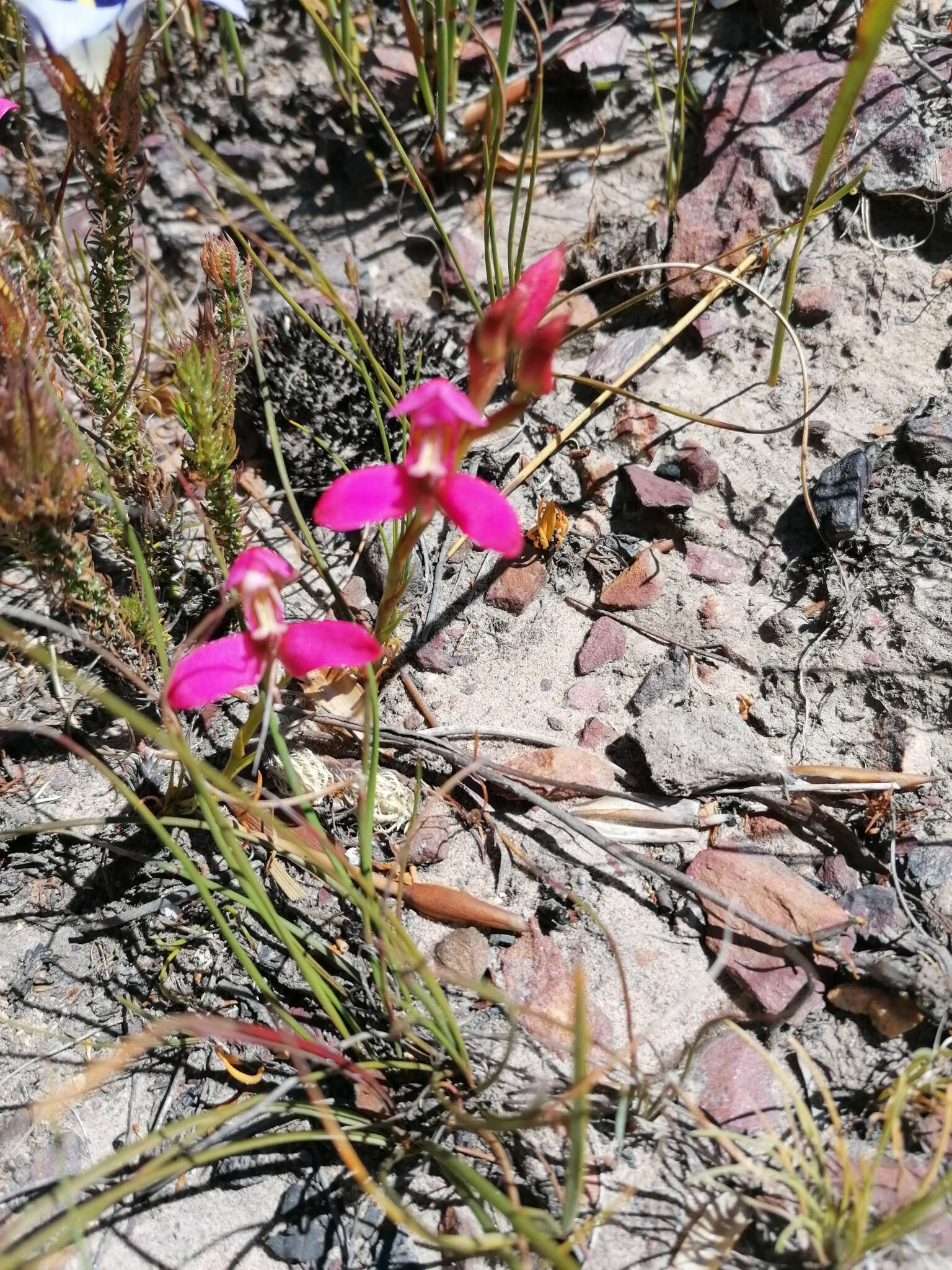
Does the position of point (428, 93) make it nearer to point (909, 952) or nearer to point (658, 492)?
point (658, 492)

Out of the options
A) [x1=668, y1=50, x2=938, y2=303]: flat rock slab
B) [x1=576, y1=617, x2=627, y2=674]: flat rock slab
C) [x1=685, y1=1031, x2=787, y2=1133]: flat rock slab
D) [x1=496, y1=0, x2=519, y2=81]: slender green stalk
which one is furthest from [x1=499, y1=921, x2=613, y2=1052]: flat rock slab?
[x1=496, y1=0, x2=519, y2=81]: slender green stalk

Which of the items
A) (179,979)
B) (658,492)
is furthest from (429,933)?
(658,492)

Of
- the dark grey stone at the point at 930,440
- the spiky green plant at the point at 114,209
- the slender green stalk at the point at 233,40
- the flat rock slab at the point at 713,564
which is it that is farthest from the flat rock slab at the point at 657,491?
the slender green stalk at the point at 233,40

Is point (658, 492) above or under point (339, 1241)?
above

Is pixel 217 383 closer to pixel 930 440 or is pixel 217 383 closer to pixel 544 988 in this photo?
pixel 544 988

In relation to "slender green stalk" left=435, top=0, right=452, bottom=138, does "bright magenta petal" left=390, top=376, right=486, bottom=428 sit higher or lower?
lower

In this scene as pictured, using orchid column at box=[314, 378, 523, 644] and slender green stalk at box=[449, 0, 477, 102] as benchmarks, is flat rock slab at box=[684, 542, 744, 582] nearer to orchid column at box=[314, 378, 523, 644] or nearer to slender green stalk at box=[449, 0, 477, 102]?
orchid column at box=[314, 378, 523, 644]
